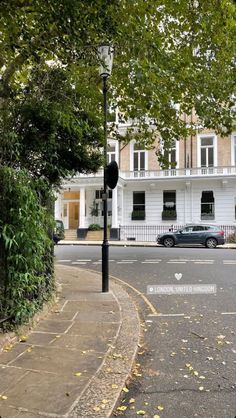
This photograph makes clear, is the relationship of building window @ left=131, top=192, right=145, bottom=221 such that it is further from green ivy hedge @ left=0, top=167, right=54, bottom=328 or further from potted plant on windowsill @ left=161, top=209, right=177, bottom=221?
green ivy hedge @ left=0, top=167, right=54, bottom=328

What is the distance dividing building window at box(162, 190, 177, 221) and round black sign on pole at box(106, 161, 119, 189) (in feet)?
80.3

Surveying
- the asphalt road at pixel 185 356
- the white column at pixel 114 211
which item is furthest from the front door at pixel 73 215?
the asphalt road at pixel 185 356

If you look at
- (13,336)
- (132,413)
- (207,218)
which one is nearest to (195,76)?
(13,336)

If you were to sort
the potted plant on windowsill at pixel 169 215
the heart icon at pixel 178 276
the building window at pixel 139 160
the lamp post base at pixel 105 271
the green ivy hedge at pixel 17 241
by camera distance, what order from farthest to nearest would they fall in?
1. the building window at pixel 139 160
2. the potted plant on windowsill at pixel 169 215
3. the heart icon at pixel 178 276
4. the lamp post base at pixel 105 271
5. the green ivy hedge at pixel 17 241

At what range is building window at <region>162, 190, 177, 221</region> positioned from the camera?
3200 cm

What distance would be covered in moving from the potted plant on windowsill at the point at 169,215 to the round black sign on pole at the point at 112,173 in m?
24.5

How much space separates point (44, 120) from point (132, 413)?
4.56 metres

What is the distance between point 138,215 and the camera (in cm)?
3284

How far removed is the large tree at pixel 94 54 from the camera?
234 inches

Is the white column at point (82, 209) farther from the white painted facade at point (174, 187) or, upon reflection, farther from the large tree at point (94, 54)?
the large tree at point (94, 54)

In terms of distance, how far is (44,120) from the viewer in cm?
602

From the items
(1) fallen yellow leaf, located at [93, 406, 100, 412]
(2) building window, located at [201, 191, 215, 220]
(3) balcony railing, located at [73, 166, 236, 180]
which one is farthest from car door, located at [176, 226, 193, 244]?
(1) fallen yellow leaf, located at [93, 406, 100, 412]

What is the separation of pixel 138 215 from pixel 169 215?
2815mm

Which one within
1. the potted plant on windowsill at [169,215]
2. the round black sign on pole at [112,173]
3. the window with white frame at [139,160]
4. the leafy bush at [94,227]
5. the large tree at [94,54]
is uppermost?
the window with white frame at [139,160]
